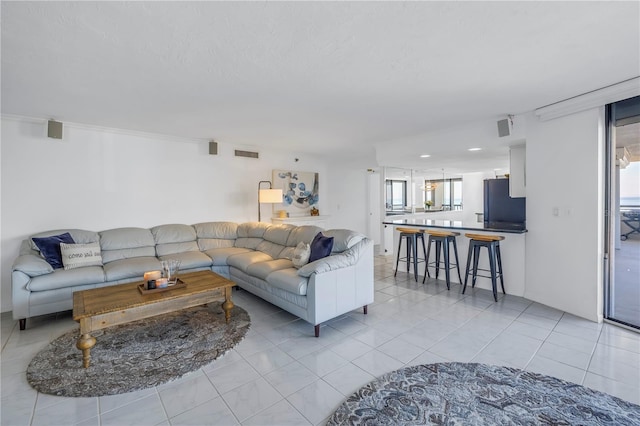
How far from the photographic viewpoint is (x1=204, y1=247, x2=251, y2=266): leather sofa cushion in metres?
4.31

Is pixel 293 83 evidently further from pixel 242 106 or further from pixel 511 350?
pixel 511 350

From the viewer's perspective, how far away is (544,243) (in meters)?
3.55

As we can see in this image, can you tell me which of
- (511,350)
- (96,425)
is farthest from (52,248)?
(511,350)

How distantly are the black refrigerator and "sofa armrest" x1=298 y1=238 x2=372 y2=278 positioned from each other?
2640 millimetres

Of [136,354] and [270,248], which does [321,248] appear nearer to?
[270,248]

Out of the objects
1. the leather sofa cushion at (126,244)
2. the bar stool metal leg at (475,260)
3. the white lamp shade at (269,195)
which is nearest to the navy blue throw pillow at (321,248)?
the white lamp shade at (269,195)

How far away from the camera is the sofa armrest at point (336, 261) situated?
290 cm

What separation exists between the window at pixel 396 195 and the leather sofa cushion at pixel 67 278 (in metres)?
5.74

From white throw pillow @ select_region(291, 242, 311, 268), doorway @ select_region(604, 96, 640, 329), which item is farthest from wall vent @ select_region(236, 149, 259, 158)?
doorway @ select_region(604, 96, 640, 329)

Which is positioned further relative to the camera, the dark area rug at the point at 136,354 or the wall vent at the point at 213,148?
the wall vent at the point at 213,148

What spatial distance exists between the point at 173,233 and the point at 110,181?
1.16 meters

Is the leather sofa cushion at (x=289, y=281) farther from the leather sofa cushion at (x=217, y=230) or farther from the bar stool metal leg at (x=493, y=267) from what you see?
the bar stool metal leg at (x=493, y=267)

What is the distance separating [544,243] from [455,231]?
3.63 ft

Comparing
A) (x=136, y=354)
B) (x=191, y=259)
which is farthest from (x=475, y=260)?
(x=136, y=354)
